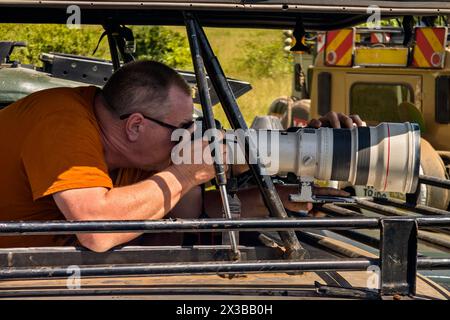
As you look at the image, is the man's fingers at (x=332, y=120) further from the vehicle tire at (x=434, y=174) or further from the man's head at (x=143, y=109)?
the vehicle tire at (x=434, y=174)

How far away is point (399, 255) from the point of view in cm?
227

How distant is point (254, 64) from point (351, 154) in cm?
1840

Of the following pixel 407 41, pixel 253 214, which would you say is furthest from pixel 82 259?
pixel 407 41

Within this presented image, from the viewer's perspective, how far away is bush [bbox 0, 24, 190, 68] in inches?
258

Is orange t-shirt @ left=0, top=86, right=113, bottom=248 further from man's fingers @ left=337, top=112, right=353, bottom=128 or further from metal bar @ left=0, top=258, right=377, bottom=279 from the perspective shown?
man's fingers @ left=337, top=112, right=353, bottom=128

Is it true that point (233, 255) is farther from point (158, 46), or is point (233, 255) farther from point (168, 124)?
point (158, 46)

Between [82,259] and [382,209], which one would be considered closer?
[82,259]

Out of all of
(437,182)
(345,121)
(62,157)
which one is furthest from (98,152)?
(437,182)

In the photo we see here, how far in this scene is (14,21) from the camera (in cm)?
349

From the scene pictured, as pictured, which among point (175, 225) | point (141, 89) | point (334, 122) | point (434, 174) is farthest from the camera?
point (434, 174)
